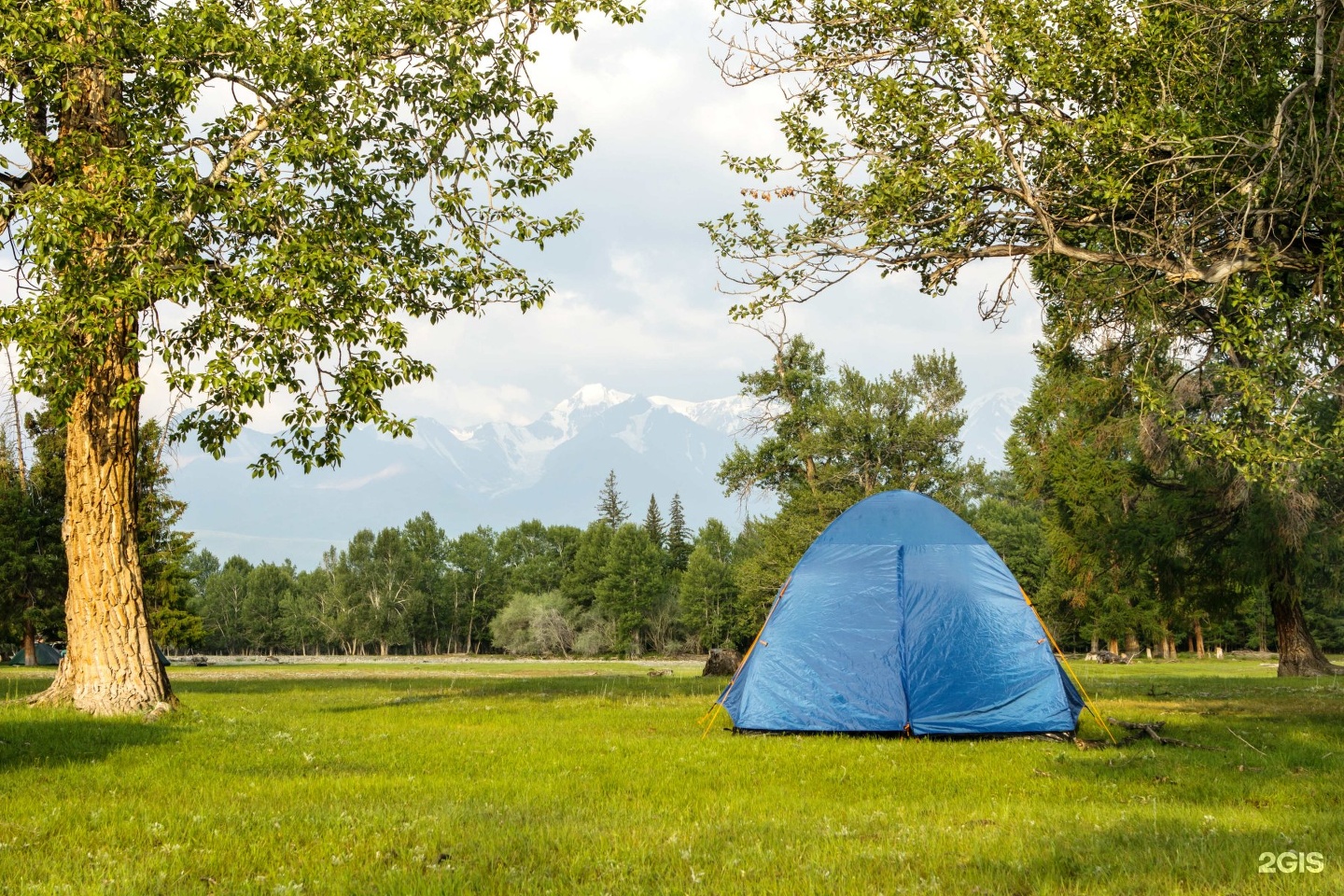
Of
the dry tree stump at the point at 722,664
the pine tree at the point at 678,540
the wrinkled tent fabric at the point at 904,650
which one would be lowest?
the dry tree stump at the point at 722,664

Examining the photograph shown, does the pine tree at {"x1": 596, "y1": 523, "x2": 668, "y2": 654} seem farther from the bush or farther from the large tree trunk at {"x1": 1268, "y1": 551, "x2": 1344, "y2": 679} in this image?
the large tree trunk at {"x1": 1268, "y1": 551, "x2": 1344, "y2": 679}

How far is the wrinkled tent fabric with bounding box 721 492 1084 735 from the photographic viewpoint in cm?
1487

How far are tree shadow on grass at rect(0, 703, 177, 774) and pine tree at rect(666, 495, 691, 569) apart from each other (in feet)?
375

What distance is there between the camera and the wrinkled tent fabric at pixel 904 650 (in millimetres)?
14867

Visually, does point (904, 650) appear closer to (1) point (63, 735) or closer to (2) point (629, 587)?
(1) point (63, 735)

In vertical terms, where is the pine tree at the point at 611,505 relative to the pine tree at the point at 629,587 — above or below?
above

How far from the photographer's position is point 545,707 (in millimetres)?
20125

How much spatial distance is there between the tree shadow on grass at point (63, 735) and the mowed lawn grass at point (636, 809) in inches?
2.5

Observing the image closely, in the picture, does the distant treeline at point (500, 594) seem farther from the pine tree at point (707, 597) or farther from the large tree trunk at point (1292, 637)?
the large tree trunk at point (1292, 637)

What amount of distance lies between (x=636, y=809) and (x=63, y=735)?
337 inches

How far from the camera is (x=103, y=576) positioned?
15.9m

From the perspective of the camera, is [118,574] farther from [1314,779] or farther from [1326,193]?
[1326,193]

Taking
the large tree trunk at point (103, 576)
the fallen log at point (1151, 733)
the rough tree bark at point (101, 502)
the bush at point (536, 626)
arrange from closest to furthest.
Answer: the fallen log at point (1151, 733)
the rough tree bark at point (101, 502)
the large tree trunk at point (103, 576)
the bush at point (536, 626)

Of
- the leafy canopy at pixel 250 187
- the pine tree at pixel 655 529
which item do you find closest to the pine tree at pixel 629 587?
the pine tree at pixel 655 529
